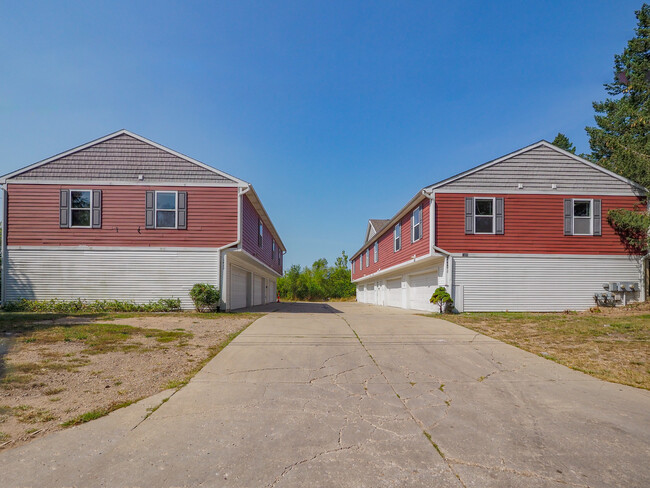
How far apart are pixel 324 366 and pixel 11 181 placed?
16153 millimetres

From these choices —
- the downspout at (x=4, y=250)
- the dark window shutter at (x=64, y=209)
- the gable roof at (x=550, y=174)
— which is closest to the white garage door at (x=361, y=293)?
the gable roof at (x=550, y=174)

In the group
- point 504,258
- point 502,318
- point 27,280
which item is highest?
point 504,258

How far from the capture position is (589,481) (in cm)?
274

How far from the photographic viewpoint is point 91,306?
48.3 ft

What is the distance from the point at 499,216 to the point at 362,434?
13824 mm

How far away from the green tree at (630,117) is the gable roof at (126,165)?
16740 millimetres

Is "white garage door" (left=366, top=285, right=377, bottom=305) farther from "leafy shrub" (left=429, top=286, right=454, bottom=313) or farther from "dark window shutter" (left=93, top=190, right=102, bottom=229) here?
"dark window shutter" (left=93, top=190, right=102, bottom=229)

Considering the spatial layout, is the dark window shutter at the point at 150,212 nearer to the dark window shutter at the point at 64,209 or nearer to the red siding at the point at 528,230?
the dark window shutter at the point at 64,209

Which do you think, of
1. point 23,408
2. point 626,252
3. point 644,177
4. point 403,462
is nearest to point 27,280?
point 23,408

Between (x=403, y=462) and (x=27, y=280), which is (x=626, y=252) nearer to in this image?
(x=403, y=462)

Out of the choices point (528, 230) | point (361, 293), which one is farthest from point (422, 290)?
point (361, 293)

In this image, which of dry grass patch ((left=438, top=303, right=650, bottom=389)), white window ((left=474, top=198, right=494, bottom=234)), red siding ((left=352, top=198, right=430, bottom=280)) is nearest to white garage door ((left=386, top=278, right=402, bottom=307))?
red siding ((left=352, top=198, right=430, bottom=280))

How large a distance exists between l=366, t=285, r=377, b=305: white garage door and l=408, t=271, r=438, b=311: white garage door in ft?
32.4

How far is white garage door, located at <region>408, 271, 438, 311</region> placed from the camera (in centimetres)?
1630
